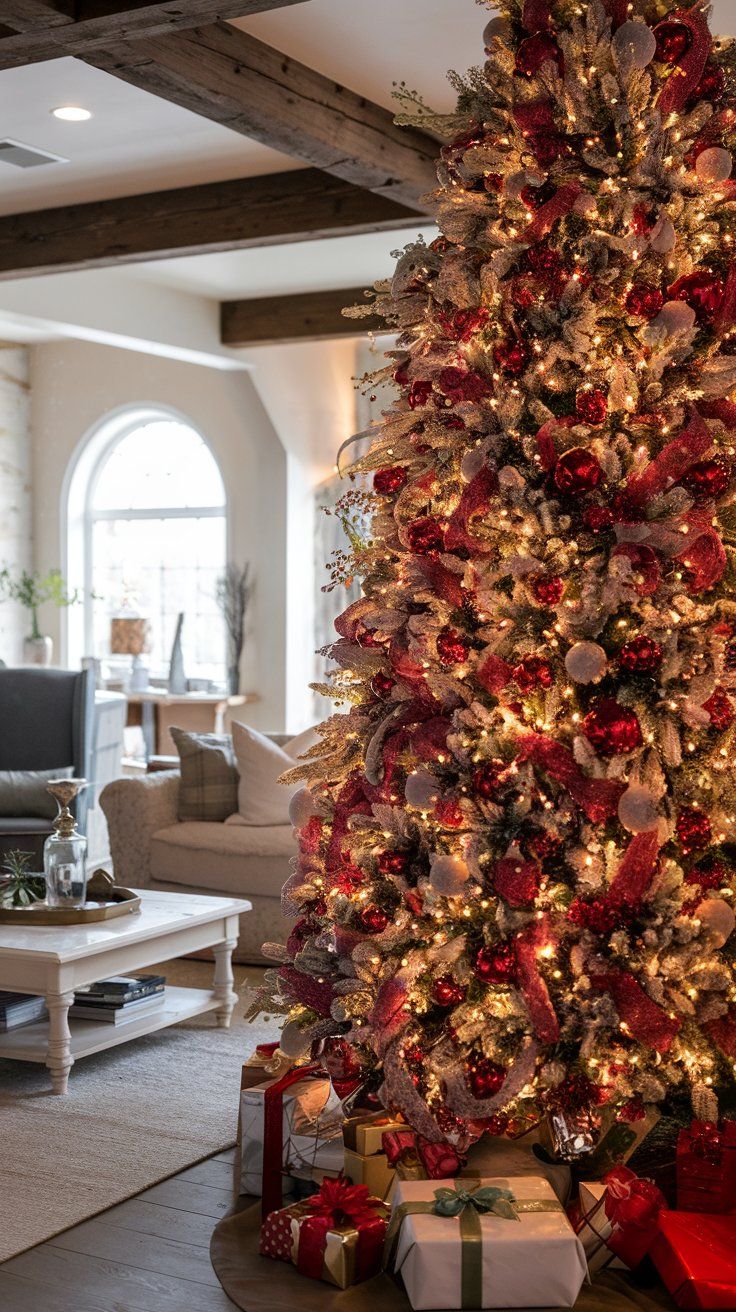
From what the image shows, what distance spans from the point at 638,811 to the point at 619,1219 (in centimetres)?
73

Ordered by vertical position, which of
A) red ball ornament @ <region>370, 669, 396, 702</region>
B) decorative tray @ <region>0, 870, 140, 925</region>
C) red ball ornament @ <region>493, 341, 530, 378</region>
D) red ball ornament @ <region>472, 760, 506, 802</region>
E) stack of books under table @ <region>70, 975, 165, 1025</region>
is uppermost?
red ball ornament @ <region>493, 341, 530, 378</region>

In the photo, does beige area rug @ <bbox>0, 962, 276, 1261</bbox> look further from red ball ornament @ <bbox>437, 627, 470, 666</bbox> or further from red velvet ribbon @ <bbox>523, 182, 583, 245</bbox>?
red velvet ribbon @ <bbox>523, 182, 583, 245</bbox>

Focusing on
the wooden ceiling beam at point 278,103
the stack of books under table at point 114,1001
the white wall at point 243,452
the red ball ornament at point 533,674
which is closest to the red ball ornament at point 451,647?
the red ball ornament at point 533,674

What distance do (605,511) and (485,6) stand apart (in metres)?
1.99

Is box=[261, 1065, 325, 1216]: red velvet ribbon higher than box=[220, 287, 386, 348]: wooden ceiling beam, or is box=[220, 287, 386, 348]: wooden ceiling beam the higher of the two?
box=[220, 287, 386, 348]: wooden ceiling beam

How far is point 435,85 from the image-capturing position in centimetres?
451

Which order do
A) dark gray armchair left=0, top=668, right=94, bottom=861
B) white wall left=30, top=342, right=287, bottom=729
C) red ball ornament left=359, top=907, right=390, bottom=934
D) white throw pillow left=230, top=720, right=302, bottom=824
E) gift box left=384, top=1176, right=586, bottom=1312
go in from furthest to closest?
white wall left=30, top=342, right=287, bottom=729 < dark gray armchair left=0, top=668, right=94, bottom=861 < white throw pillow left=230, top=720, right=302, bottom=824 < red ball ornament left=359, top=907, right=390, bottom=934 < gift box left=384, top=1176, right=586, bottom=1312

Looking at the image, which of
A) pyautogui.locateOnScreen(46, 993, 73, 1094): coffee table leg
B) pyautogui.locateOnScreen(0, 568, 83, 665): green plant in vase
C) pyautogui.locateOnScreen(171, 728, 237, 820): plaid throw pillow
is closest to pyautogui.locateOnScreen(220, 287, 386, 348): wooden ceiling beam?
pyautogui.locateOnScreen(0, 568, 83, 665): green plant in vase

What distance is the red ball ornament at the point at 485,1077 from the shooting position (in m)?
2.54

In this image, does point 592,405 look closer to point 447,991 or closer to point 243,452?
point 447,991

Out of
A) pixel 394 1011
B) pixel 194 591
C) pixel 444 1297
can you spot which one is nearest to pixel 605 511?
pixel 394 1011

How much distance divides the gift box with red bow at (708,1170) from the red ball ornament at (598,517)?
3.58ft

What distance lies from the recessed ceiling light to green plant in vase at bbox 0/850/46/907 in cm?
246

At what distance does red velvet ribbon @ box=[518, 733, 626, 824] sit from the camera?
8.21 feet
